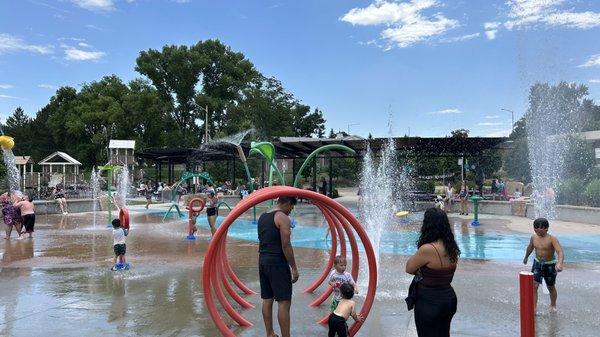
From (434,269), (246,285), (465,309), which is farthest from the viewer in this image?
(246,285)

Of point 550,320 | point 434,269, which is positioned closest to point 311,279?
point 550,320

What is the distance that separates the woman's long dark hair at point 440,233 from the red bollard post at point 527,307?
530 millimetres

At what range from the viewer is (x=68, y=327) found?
6262 millimetres

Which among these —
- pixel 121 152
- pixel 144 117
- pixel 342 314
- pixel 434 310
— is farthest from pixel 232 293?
pixel 121 152

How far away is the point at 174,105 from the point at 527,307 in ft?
190

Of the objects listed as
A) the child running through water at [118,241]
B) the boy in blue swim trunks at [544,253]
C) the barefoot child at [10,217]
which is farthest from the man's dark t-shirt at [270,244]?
the barefoot child at [10,217]

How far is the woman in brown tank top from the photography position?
4098 mm

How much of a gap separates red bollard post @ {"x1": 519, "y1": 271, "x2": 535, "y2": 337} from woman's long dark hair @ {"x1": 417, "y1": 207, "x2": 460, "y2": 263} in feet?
1.74

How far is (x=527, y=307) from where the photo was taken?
390cm

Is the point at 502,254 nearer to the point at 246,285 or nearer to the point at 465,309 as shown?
the point at 465,309

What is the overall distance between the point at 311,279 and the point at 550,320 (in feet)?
13.0

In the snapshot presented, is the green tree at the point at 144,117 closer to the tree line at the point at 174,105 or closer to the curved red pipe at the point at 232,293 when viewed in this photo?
the tree line at the point at 174,105

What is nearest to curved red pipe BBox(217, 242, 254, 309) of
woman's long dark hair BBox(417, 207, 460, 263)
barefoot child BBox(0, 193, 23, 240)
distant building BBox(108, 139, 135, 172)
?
woman's long dark hair BBox(417, 207, 460, 263)

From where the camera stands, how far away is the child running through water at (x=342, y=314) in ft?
17.1
